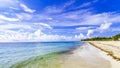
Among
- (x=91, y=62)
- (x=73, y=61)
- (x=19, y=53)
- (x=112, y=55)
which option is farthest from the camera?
(x=19, y=53)

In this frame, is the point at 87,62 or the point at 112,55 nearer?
the point at 87,62

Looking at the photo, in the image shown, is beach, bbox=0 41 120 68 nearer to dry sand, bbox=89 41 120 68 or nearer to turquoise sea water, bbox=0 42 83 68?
dry sand, bbox=89 41 120 68

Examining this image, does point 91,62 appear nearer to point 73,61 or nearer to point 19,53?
point 73,61

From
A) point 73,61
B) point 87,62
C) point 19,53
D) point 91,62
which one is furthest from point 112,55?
point 19,53

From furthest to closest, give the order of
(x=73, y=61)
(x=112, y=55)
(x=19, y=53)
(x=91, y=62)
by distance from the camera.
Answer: (x=19, y=53) → (x=112, y=55) → (x=73, y=61) → (x=91, y=62)

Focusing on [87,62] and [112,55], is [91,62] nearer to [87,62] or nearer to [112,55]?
[87,62]

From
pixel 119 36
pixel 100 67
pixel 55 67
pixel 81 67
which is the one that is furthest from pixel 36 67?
pixel 119 36

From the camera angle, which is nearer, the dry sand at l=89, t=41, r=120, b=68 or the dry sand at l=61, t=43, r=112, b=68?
the dry sand at l=61, t=43, r=112, b=68

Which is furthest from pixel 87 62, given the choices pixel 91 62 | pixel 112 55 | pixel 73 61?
pixel 112 55

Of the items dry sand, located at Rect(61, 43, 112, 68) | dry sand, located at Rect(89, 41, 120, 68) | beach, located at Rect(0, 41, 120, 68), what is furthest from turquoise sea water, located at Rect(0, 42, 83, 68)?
dry sand, located at Rect(89, 41, 120, 68)

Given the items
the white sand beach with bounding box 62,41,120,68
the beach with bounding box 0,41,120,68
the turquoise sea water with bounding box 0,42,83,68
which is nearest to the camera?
the white sand beach with bounding box 62,41,120,68

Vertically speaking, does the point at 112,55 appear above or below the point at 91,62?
above

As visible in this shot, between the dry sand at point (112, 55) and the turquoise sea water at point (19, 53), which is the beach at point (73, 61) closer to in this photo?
the dry sand at point (112, 55)

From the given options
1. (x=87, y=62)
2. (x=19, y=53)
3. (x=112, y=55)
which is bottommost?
(x=87, y=62)
